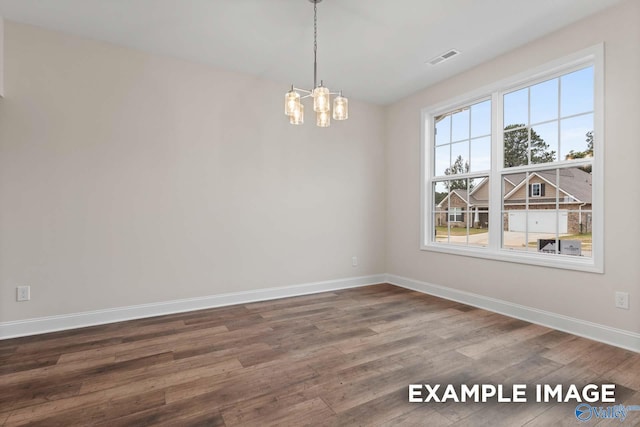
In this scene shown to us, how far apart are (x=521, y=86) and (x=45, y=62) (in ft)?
15.8

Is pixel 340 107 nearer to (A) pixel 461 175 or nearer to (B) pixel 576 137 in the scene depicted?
(A) pixel 461 175

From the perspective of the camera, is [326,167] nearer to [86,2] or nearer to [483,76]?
[483,76]

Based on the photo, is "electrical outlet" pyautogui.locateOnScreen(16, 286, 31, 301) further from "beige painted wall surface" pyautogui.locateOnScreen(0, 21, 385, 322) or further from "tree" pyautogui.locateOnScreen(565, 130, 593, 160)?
"tree" pyautogui.locateOnScreen(565, 130, 593, 160)

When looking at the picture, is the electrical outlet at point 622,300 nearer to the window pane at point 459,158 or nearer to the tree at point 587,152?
the tree at point 587,152

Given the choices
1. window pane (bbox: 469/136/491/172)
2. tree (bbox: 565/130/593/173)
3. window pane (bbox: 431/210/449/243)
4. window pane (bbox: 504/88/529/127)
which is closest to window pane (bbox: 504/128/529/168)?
window pane (bbox: 504/88/529/127)

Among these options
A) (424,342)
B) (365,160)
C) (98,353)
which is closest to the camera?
(98,353)

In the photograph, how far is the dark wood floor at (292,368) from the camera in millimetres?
1756

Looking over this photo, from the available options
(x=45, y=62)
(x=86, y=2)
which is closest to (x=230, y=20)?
(x=86, y=2)

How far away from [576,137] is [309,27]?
2.76m

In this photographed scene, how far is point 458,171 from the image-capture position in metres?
4.13

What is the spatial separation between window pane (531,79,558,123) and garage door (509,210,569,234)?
3.19 ft

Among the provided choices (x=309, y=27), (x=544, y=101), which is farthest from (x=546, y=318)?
(x=309, y=27)

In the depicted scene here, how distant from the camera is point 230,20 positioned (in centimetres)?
285

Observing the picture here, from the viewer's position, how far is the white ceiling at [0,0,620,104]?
104 inches
